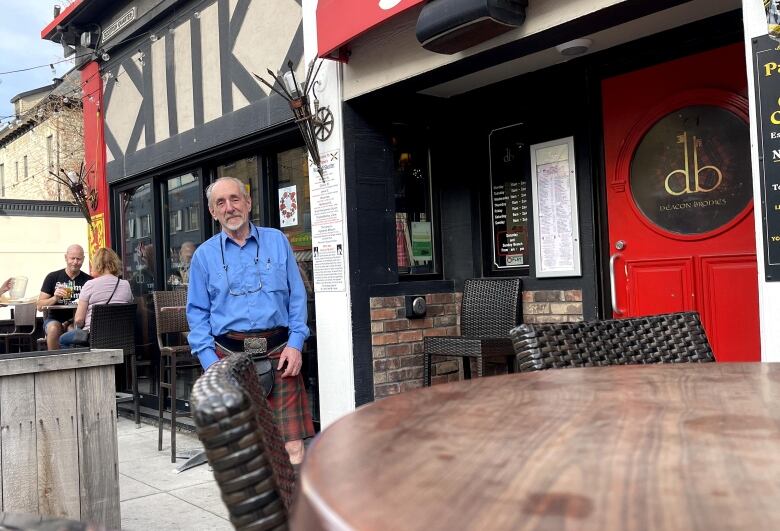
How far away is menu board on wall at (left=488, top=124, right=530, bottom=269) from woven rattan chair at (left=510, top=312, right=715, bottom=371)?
2.58 m

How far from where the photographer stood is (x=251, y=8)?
5328mm

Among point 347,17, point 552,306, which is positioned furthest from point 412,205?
point 347,17

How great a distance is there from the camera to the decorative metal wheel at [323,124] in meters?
4.44

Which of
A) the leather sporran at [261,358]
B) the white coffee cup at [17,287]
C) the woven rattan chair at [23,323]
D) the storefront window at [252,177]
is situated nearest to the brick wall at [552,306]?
the leather sporran at [261,358]

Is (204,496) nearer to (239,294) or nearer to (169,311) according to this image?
(239,294)

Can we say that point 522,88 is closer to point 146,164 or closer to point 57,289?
point 146,164

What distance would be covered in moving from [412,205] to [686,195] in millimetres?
1752

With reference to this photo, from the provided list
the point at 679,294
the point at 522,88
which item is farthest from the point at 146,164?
the point at 679,294

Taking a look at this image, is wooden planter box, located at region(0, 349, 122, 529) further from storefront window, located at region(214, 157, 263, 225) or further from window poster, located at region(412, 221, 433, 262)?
storefront window, located at region(214, 157, 263, 225)

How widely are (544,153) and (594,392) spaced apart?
326cm

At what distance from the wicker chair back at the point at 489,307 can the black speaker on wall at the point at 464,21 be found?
1559mm

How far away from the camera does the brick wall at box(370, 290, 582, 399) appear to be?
167 inches

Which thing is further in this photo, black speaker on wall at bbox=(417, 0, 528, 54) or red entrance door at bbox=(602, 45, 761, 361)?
red entrance door at bbox=(602, 45, 761, 361)

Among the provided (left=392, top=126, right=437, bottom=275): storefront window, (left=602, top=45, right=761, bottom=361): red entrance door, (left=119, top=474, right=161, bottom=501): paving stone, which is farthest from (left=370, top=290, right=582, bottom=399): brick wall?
(left=119, top=474, right=161, bottom=501): paving stone
